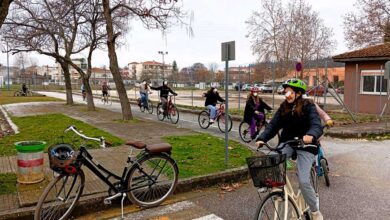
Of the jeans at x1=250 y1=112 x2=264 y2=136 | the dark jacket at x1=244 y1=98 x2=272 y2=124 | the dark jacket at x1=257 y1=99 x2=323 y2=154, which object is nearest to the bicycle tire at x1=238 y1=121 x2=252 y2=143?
the jeans at x1=250 y1=112 x2=264 y2=136

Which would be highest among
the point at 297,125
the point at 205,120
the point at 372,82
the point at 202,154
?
the point at 372,82

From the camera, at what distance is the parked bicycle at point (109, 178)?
4.20 metres

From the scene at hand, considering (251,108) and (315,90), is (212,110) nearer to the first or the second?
(251,108)

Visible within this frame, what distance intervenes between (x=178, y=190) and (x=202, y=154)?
229 cm

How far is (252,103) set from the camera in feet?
31.6

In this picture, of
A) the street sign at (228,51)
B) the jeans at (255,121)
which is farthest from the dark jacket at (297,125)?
the jeans at (255,121)

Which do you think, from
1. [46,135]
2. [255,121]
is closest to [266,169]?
[255,121]

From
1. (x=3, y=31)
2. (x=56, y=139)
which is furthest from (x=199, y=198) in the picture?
(x=3, y=31)

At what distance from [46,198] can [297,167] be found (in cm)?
294

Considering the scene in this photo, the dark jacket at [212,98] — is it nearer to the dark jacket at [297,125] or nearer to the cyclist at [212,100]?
the cyclist at [212,100]

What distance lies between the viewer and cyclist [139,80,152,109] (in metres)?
19.2

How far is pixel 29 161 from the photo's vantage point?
17.8ft

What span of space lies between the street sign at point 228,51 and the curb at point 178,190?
2.13m

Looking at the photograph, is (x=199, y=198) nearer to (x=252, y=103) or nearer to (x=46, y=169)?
(x=46, y=169)
